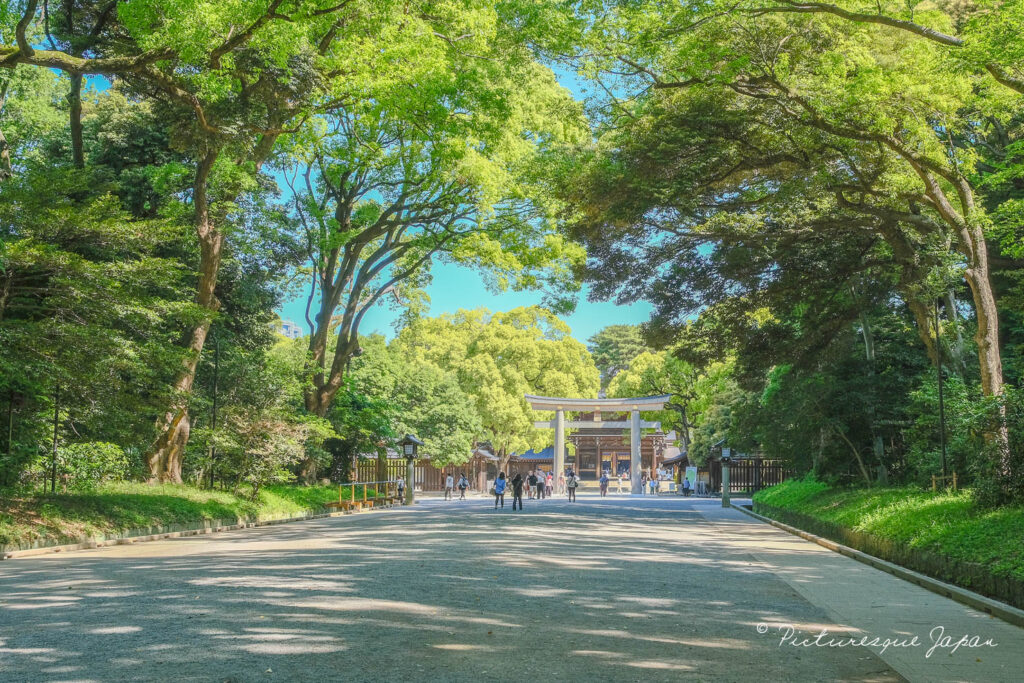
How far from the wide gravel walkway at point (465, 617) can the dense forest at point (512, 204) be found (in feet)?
14.0

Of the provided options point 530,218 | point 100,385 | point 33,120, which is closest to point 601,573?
A: point 100,385

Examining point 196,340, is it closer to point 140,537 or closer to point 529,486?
point 140,537

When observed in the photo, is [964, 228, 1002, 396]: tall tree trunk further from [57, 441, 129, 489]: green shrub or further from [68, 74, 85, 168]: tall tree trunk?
[68, 74, 85, 168]: tall tree trunk

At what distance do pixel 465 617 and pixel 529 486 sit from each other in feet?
124

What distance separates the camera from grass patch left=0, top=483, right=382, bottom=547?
14242mm

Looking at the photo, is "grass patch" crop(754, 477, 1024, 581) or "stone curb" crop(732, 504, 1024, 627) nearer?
"stone curb" crop(732, 504, 1024, 627)

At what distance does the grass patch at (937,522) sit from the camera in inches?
376

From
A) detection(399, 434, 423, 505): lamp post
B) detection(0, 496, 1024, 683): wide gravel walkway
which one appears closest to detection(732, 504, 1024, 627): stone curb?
detection(0, 496, 1024, 683): wide gravel walkway

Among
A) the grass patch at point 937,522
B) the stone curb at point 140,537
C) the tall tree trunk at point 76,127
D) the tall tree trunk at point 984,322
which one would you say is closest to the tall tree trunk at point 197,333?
the stone curb at point 140,537

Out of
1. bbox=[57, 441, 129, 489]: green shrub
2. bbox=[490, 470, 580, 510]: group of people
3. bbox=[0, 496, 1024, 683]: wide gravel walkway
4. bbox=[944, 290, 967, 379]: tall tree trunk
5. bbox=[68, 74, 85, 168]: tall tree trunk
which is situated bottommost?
bbox=[490, 470, 580, 510]: group of people

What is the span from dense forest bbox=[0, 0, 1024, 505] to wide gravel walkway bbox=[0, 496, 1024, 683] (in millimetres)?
4266

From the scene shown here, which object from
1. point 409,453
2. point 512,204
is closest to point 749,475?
point 409,453

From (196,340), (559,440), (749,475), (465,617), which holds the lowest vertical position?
(749,475)

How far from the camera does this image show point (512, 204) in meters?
28.4
